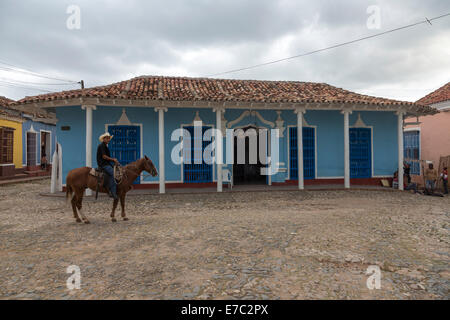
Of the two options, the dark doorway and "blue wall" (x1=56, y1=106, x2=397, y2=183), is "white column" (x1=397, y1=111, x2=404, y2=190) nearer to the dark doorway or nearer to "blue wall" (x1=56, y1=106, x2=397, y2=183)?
"blue wall" (x1=56, y1=106, x2=397, y2=183)

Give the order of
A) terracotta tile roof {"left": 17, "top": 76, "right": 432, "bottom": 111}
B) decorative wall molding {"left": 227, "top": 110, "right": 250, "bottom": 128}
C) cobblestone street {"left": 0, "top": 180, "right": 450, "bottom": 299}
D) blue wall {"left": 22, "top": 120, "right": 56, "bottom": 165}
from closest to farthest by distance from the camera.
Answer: cobblestone street {"left": 0, "top": 180, "right": 450, "bottom": 299} → terracotta tile roof {"left": 17, "top": 76, "right": 432, "bottom": 111} → decorative wall molding {"left": 227, "top": 110, "right": 250, "bottom": 128} → blue wall {"left": 22, "top": 120, "right": 56, "bottom": 165}

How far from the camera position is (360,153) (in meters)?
10.8

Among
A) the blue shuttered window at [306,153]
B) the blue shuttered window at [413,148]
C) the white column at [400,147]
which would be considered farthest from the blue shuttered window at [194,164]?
the blue shuttered window at [413,148]

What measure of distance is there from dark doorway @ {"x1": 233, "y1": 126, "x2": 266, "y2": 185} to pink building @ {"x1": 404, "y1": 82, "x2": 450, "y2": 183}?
6271mm

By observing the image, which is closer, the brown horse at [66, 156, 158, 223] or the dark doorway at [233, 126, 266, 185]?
the brown horse at [66, 156, 158, 223]

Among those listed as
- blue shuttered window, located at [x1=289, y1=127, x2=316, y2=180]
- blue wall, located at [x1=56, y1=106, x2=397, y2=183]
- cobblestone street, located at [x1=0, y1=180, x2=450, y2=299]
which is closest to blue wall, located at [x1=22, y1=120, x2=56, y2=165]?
blue wall, located at [x1=56, y1=106, x2=397, y2=183]

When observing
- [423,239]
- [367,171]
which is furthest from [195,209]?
[367,171]

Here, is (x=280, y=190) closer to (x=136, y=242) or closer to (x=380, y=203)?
(x=380, y=203)

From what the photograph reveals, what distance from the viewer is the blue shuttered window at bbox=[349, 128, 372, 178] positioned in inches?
424

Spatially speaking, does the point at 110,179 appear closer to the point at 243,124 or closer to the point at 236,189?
the point at 236,189

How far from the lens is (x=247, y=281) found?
279 centimetres

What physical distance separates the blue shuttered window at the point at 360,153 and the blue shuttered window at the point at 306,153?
161 centimetres

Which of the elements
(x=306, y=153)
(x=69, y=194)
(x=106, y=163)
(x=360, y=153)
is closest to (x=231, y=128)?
(x=306, y=153)

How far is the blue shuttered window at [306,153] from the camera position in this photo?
34.4ft
